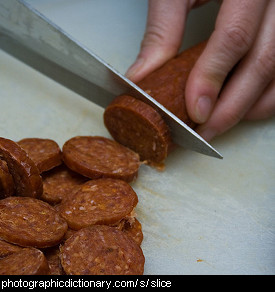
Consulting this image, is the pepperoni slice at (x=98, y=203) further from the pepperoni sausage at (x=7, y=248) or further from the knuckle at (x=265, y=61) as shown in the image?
the knuckle at (x=265, y=61)

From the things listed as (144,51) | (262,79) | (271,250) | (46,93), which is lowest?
(46,93)

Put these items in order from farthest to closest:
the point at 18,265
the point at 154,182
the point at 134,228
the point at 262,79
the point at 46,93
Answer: the point at 46,93, the point at 262,79, the point at 154,182, the point at 134,228, the point at 18,265

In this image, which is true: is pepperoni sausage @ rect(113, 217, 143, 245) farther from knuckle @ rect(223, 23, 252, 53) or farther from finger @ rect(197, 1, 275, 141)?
knuckle @ rect(223, 23, 252, 53)

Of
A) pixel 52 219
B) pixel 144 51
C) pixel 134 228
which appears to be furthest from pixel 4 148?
pixel 144 51

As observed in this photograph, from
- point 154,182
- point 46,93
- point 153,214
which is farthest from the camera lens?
point 46,93

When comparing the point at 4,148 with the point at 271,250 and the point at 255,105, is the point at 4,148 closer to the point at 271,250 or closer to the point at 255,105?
the point at 271,250
